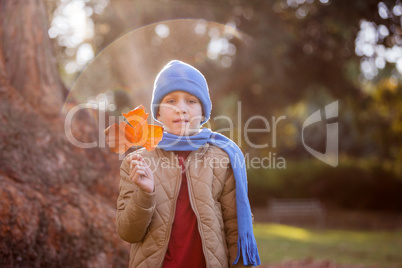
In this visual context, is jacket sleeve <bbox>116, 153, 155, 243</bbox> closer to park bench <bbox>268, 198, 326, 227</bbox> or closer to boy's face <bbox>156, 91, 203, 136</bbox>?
boy's face <bbox>156, 91, 203, 136</bbox>

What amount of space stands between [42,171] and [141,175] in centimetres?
197

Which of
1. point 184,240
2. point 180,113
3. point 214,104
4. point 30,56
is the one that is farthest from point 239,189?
point 214,104

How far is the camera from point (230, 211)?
2439 mm

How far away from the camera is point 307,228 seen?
542 inches

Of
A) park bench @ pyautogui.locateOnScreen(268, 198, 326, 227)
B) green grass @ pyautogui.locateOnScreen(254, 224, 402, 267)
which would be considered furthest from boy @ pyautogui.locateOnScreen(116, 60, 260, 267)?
park bench @ pyautogui.locateOnScreen(268, 198, 326, 227)

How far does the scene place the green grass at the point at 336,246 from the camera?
757 centimetres

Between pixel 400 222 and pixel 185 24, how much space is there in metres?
10.2

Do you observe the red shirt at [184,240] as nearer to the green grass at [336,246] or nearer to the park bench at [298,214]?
the green grass at [336,246]

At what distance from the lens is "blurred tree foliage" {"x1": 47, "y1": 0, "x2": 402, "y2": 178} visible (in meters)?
9.93

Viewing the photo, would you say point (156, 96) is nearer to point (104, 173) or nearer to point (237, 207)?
point (237, 207)

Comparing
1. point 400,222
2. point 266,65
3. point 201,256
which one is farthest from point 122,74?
point 400,222

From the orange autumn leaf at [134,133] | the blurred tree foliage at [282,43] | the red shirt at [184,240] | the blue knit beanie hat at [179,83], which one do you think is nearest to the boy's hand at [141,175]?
the orange autumn leaf at [134,133]

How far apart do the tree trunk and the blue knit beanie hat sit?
1.61m

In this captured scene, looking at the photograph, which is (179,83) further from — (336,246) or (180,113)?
(336,246)
